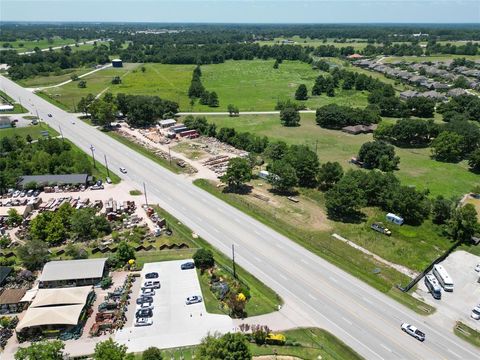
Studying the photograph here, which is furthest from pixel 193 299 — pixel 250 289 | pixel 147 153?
pixel 147 153

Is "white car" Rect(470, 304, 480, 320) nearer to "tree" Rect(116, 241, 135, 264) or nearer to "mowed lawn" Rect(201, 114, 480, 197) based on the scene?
"mowed lawn" Rect(201, 114, 480, 197)

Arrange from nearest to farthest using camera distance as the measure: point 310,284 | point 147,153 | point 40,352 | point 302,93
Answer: point 40,352 < point 310,284 < point 147,153 < point 302,93

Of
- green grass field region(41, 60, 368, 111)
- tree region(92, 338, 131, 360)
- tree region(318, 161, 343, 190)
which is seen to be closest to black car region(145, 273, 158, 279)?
tree region(92, 338, 131, 360)

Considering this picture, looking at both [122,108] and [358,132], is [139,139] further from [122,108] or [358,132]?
[358,132]

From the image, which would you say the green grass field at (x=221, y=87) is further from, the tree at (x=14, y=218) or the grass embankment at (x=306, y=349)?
the grass embankment at (x=306, y=349)

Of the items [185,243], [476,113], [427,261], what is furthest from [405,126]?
[185,243]

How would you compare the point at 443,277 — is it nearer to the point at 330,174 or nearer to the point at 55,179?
the point at 330,174
